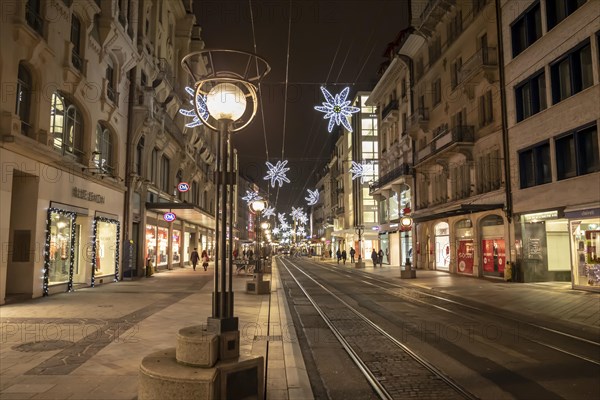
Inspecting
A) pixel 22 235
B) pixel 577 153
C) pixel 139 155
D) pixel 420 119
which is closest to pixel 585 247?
pixel 577 153

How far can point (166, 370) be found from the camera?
4531 millimetres

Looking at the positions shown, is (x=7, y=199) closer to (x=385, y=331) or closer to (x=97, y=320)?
(x=97, y=320)

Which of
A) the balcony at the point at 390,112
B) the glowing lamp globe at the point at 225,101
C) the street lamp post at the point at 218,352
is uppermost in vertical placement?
the balcony at the point at 390,112

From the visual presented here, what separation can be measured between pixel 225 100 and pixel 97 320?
7.59 metres

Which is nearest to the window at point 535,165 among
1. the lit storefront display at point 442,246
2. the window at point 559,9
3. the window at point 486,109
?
the window at point 486,109

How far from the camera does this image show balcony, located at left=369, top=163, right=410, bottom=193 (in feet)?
127

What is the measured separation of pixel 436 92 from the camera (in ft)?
111

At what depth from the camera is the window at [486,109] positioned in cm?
2592

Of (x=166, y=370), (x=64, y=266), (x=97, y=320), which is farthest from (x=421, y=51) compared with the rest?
(x=166, y=370)

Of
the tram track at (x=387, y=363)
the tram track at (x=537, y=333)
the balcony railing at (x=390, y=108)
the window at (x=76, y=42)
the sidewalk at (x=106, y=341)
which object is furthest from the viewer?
the balcony railing at (x=390, y=108)

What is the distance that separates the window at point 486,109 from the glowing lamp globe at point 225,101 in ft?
76.6

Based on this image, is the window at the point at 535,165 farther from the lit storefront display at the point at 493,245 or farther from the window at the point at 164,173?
the window at the point at 164,173

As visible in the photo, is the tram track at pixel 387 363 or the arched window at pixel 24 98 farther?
the arched window at pixel 24 98

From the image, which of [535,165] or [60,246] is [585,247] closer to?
Answer: [535,165]
